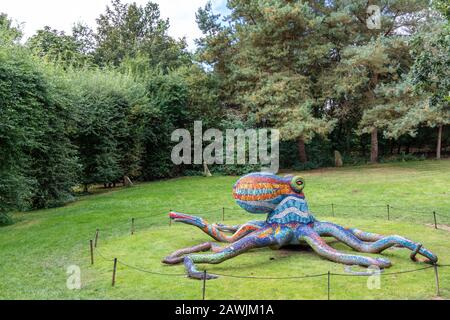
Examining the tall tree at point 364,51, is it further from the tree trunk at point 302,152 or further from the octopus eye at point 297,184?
the octopus eye at point 297,184

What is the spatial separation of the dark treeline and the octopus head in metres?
10.4

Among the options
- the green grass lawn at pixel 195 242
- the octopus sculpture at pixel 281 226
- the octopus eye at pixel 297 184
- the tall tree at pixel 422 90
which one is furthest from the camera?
the tall tree at pixel 422 90

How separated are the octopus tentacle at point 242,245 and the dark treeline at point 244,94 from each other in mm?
10765

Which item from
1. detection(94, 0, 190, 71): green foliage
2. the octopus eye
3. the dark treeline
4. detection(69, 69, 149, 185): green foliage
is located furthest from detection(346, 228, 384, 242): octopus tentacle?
detection(94, 0, 190, 71): green foliage

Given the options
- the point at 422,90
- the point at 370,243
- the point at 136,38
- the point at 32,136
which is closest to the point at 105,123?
the point at 32,136

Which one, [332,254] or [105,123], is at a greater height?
[105,123]

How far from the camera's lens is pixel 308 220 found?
31.6 ft

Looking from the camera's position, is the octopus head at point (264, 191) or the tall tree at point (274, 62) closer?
the octopus head at point (264, 191)

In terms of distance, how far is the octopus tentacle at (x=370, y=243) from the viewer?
8414 millimetres

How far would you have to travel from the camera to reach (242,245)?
28.4ft

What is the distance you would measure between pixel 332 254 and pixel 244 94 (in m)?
20.0

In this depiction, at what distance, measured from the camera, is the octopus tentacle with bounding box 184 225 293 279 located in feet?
27.0

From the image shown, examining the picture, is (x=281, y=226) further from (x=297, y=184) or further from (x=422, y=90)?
(x=422, y=90)

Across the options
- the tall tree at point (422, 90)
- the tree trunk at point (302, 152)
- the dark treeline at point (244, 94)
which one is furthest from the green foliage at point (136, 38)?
the tall tree at point (422, 90)
